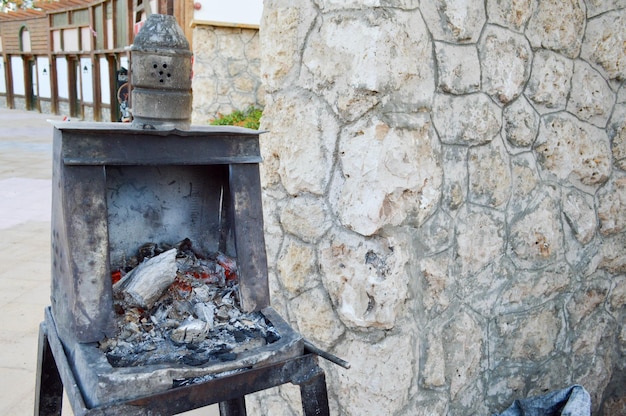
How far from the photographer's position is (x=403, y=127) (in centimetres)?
222

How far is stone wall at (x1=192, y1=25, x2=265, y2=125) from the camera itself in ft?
25.4

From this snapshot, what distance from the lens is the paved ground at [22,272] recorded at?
3.31 meters

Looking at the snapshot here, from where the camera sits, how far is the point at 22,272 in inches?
197

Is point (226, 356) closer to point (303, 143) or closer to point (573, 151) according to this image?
point (303, 143)

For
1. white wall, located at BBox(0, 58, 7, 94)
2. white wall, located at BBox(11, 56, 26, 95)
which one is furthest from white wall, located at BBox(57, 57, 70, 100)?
white wall, located at BBox(0, 58, 7, 94)

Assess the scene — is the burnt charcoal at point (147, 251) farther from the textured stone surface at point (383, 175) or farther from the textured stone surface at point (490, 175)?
the textured stone surface at point (490, 175)

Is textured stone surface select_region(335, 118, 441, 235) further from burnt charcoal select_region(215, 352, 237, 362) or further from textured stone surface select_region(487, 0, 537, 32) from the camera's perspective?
burnt charcoal select_region(215, 352, 237, 362)

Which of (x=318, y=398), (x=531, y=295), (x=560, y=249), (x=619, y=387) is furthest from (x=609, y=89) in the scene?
(x=318, y=398)

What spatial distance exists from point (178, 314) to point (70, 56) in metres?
20.2

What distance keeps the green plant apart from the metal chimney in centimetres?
524

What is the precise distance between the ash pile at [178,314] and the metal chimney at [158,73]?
0.43 meters

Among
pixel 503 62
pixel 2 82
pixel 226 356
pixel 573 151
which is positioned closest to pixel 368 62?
pixel 503 62

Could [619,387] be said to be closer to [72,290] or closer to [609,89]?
[609,89]

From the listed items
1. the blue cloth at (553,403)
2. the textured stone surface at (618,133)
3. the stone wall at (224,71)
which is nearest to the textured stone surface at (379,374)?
the blue cloth at (553,403)
